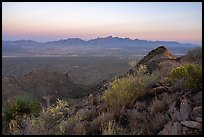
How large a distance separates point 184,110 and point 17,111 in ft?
15.0

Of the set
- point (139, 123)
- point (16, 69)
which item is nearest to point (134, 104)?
point (139, 123)

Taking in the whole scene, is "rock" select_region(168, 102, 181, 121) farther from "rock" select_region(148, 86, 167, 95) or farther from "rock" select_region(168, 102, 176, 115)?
"rock" select_region(148, 86, 167, 95)

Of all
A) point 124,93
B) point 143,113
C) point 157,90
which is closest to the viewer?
point 143,113

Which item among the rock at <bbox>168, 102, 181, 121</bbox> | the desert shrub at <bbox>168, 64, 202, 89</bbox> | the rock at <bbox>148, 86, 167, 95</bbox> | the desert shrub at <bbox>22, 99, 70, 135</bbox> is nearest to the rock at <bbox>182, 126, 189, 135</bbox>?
the rock at <bbox>168, 102, 181, 121</bbox>

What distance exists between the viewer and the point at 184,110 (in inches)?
313

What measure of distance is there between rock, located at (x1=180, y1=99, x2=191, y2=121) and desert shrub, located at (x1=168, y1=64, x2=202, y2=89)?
42.4 inches

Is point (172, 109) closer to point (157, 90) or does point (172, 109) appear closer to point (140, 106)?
point (140, 106)

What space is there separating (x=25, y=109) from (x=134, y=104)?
3.04m

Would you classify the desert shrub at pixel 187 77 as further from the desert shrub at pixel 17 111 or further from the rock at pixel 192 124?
the desert shrub at pixel 17 111

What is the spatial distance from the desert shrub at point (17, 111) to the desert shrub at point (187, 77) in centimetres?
402

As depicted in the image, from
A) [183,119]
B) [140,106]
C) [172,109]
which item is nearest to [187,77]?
[140,106]

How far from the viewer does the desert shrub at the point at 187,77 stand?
9298 millimetres

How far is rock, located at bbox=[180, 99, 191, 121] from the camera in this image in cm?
768

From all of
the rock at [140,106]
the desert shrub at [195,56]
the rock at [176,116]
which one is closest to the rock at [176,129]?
the rock at [176,116]
